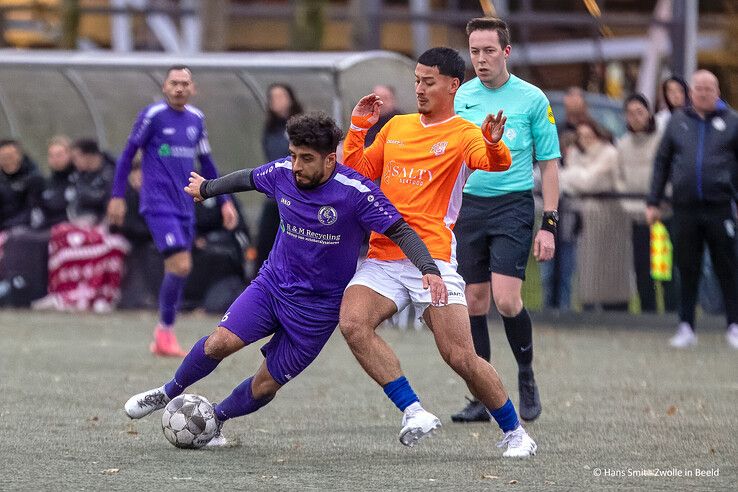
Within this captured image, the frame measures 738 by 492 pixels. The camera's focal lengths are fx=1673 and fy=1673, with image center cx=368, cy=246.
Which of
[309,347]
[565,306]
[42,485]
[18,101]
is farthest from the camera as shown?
[18,101]

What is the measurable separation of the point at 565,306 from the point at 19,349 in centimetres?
561

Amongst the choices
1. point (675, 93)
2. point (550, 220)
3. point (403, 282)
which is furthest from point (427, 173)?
point (675, 93)

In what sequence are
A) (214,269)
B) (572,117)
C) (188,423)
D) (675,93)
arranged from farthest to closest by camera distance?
(572,117) < (214,269) < (675,93) < (188,423)

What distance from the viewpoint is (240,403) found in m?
8.07

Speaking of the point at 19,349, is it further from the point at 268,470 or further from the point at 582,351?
the point at 268,470

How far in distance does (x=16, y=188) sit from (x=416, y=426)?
10748 millimetres

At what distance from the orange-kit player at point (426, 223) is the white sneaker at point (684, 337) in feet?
21.5

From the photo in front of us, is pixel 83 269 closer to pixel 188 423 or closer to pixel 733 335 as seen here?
pixel 733 335

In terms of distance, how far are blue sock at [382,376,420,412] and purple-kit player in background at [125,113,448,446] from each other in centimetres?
43

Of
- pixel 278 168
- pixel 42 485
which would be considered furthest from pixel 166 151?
pixel 42 485

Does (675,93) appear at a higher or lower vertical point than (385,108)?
higher

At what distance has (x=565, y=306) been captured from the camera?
16.2 meters

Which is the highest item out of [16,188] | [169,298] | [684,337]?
[169,298]

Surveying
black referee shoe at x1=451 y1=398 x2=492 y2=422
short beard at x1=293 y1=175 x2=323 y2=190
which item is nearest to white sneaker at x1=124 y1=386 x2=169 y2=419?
short beard at x1=293 y1=175 x2=323 y2=190
